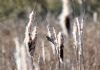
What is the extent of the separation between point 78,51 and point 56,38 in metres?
0.23

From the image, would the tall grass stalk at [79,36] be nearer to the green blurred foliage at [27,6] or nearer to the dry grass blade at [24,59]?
the green blurred foliage at [27,6]

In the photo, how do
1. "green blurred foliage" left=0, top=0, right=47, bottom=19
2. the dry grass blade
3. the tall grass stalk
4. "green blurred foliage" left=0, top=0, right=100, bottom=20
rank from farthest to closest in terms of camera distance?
"green blurred foliage" left=0, top=0, right=47, bottom=19 → "green blurred foliage" left=0, top=0, right=100, bottom=20 → the tall grass stalk → the dry grass blade

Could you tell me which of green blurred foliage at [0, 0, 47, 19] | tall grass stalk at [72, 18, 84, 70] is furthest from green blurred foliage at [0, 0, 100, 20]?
tall grass stalk at [72, 18, 84, 70]

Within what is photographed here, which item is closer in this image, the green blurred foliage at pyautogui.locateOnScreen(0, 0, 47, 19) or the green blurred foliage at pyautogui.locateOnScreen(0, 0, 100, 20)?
the green blurred foliage at pyautogui.locateOnScreen(0, 0, 100, 20)

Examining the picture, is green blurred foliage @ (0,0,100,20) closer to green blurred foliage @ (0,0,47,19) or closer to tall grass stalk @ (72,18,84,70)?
green blurred foliage @ (0,0,47,19)

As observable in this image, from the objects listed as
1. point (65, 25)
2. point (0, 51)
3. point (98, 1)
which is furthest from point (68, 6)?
point (98, 1)

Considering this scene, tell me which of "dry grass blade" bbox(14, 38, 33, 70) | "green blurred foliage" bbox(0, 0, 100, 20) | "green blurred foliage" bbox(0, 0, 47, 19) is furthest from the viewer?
"green blurred foliage" bbox(0, 0, 47, 19)

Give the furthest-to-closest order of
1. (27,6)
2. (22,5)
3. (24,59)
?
(27,6)
(22,5)
(24,59)

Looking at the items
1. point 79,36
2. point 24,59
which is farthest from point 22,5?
point 24,59

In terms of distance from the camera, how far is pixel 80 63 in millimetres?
1589

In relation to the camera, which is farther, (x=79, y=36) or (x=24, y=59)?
(x=79, y=36)

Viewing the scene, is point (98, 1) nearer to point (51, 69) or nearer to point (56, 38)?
point (51, 69)

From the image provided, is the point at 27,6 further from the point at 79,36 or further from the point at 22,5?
the point at 79,36

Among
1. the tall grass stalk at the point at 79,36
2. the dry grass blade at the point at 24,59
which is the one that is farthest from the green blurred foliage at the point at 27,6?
the dry grass blade at the point at 24,59
